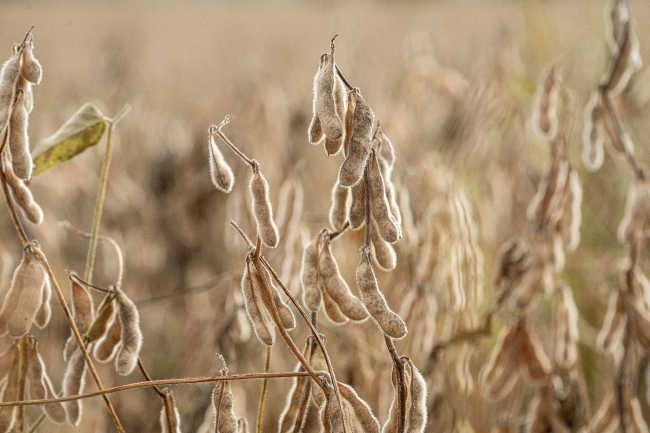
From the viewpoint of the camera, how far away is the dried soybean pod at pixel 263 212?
26.8 inches

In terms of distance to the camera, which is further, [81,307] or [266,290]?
[81,307]

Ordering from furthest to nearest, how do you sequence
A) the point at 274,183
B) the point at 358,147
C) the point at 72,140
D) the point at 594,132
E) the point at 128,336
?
the point at 274,183 → the point at 594,132 → the point at 72,140 → the point at 128,336 → the point at 358,147

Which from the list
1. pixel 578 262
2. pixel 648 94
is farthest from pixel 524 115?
pixel 578 262

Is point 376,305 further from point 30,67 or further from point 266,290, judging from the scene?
point 30,67

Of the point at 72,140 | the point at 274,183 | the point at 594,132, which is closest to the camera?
the point at 72,140

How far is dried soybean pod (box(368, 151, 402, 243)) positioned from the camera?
68 centimetres

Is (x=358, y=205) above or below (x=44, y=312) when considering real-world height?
above

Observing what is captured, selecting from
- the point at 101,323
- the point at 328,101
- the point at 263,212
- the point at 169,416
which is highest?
the point at 328,101

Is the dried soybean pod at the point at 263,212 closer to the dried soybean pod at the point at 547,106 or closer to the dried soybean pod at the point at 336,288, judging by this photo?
the dried soybean pod at the point at 336,288

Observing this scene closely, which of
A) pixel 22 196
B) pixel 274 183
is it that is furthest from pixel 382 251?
pixel 274 183

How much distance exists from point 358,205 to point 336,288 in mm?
98

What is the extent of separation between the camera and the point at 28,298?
712 millimetres

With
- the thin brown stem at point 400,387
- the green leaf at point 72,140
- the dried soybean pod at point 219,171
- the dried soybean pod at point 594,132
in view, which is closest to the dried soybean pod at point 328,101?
the dried soybean pod at point 219,171

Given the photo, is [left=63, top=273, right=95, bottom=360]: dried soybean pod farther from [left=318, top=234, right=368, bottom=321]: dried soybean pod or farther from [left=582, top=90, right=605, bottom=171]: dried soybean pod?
[left=582, top=90, right=605, bottom=171]: dried soybean pod
